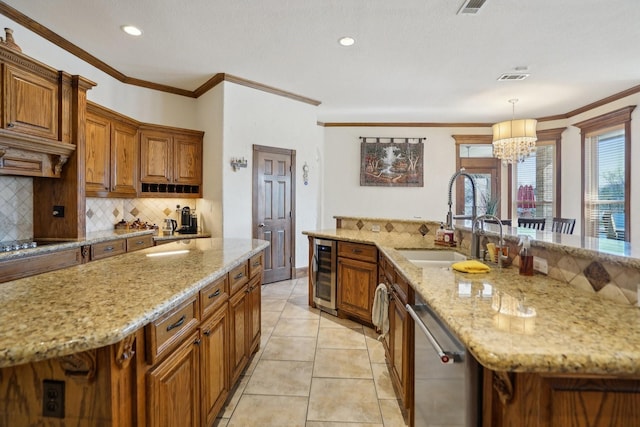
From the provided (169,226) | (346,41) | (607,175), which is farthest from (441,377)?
(607,175)

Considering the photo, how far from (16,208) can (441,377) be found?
151 inches

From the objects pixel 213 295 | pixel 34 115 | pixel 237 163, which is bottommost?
pixel 213 295

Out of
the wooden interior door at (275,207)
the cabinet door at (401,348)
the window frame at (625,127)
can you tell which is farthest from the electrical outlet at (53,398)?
the window frame at (625,127)

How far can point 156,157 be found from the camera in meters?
4.11

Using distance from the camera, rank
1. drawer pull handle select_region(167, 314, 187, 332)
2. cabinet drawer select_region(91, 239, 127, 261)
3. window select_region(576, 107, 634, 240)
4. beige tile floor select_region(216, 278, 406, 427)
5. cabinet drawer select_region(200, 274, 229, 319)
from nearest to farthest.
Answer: drawer pull handle select_region(167, 314, 187, 332) < cabinet drawer select_region(200, 274, 229, 319) < beige tile floor select_region(216, 278, 406, 427) < cabinet drawer select_region(91, 239, 127, 261) < window select_region(576, 107, 634, 240)

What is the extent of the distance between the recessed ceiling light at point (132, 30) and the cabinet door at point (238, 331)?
2.78m

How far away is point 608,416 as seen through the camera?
2.50ft

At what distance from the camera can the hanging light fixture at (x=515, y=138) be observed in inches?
167

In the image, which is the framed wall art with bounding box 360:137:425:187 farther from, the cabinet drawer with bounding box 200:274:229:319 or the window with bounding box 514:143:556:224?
the cabinet drawer with bounding box 200:274:229:319

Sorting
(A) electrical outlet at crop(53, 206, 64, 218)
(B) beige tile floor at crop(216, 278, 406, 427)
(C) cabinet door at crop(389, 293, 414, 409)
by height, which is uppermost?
(A) electrical outlet at crop(53, 206, 64, 218)

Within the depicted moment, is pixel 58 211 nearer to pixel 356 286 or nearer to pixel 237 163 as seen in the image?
pixel 237 163

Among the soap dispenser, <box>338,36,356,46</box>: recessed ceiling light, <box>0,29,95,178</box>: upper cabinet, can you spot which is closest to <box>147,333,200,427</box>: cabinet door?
the soap dispenser

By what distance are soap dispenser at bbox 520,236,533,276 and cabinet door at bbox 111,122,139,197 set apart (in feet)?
13.3

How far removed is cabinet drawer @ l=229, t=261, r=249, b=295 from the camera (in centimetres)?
184
